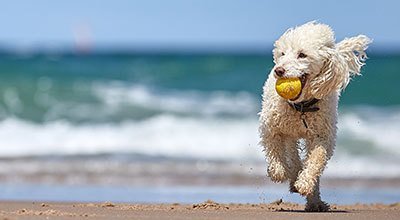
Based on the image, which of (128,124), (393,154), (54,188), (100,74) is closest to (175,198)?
(54,188)

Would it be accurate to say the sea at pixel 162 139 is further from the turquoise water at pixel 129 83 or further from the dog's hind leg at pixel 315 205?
the dog's hind leg at pixel 315 205

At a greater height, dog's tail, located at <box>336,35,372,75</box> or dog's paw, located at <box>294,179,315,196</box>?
dog's tail, located at <box>336,35,372,75</box>

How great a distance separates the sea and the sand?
1458 millimetres

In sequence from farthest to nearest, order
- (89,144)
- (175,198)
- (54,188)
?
1. (89,144)
2. (54,188)
3. (175,198)

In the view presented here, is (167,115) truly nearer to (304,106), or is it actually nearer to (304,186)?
(304,106)

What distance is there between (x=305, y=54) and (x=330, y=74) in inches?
10.3

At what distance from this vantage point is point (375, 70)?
33.4 metres

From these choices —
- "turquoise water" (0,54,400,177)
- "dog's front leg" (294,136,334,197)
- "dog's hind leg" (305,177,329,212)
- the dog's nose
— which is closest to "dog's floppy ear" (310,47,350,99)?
the dog's nose

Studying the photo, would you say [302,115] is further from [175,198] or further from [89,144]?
[89,144]

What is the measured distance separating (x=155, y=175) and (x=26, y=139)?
195 inches

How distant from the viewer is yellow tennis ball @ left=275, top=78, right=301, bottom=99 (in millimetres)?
8383

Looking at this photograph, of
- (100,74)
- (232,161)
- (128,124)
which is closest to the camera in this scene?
(232,161)

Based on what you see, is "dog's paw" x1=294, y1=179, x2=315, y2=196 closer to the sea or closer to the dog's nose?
the dog's nose

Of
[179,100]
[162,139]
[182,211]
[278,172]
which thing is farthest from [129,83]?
[278,172]
